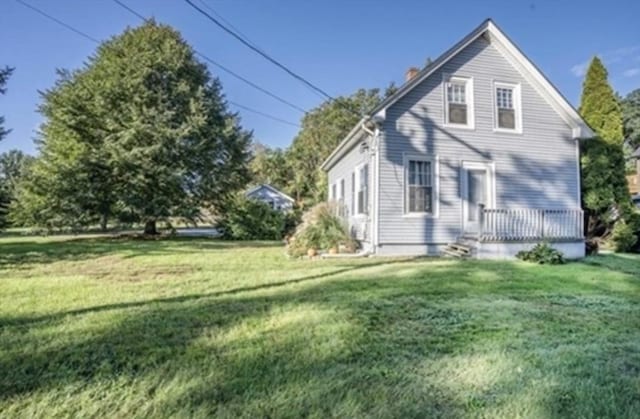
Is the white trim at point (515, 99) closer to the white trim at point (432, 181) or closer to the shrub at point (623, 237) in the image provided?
the white trim at point (432, 181)

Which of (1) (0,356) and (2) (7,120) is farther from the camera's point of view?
(2) (7,120)

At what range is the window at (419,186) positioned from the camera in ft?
37.6

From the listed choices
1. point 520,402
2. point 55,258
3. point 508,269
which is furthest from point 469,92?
point 55,258

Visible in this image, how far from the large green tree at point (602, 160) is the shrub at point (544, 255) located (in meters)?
4.63

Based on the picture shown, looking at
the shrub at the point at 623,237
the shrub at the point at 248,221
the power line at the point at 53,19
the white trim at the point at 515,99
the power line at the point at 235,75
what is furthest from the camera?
the shrub at the point at 248,221

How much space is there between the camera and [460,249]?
10875mm

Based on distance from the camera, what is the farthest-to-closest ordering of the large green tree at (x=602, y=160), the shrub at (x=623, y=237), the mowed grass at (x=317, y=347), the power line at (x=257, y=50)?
the large green tree at (x=602, y=160) < the shrub at (x=623, y=237) < the power line at (x=257, y=50) < the mowed grass at (x=317, y=347)

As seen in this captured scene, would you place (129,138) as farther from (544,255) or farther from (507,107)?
(544,255)

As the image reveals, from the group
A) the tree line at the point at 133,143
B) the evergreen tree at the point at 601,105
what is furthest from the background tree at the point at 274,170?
the evergreen tree at the point at 601,105

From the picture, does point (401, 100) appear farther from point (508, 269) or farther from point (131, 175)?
point (131, 175)

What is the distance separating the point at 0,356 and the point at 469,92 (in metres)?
11.9

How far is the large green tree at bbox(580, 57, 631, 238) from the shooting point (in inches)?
519

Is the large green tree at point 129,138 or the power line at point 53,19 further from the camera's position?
the large green tree at point 129,138

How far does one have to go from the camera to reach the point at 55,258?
10.2 m
